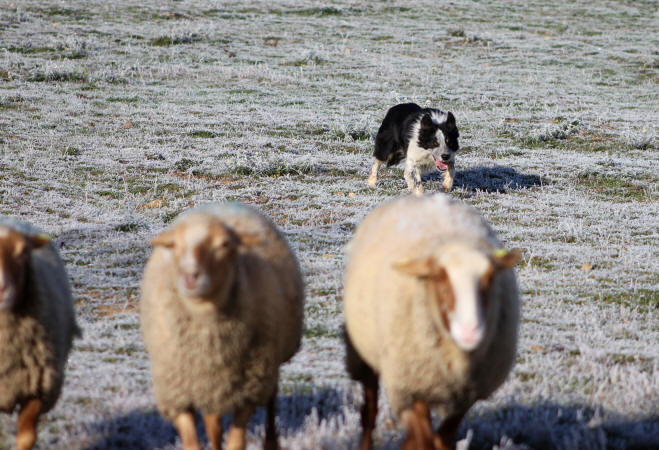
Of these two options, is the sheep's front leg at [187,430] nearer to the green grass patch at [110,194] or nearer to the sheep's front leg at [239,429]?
the sheep's front leg at [239,429]

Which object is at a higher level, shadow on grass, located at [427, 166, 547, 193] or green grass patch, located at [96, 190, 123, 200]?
shadow on grass, located at [427, 166, 547, 193]

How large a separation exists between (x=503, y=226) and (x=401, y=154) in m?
3.63

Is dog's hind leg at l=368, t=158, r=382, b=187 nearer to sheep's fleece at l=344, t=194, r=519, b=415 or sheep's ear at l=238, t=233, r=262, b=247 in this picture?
sheep's fleece at l=344, t=194, r=519, b=415

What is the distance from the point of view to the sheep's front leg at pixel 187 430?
402cm

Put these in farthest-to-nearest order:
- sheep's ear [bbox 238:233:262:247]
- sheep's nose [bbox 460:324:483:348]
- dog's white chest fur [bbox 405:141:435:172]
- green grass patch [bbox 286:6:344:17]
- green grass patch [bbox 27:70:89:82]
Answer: green grass patch [bbox 286:6:344:17] < green grass patch [bbox 27:70:89:82] < dog's white chest fur [bbox 405:141:435:172] < sheep's ear [bbox 238:233:262:247] < sheep's nose [bbox 460:324:483:348]

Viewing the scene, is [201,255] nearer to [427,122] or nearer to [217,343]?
[217,343]

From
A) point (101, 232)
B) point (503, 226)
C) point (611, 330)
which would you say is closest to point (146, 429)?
point (611, 330)

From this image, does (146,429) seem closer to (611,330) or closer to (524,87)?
(611,330)

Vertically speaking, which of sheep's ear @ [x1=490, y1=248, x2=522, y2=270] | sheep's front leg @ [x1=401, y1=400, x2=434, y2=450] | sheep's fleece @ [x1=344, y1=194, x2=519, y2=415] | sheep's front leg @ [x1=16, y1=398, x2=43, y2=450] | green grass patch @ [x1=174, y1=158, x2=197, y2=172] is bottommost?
sheep's front leg @ [x1=16, y1=398, x2=43, y2=450]

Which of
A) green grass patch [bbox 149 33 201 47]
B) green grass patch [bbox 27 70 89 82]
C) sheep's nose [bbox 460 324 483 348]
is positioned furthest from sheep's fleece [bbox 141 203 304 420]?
green grass patch [bbox 149 33 201 47]

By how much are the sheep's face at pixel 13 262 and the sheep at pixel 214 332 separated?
756 millimetres

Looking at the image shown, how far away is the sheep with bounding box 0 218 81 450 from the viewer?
4.18 metres

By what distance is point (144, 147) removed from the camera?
16.3 metres

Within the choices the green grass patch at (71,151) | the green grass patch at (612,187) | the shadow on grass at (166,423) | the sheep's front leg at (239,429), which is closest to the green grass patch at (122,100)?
the green grass patch at (71,151)
